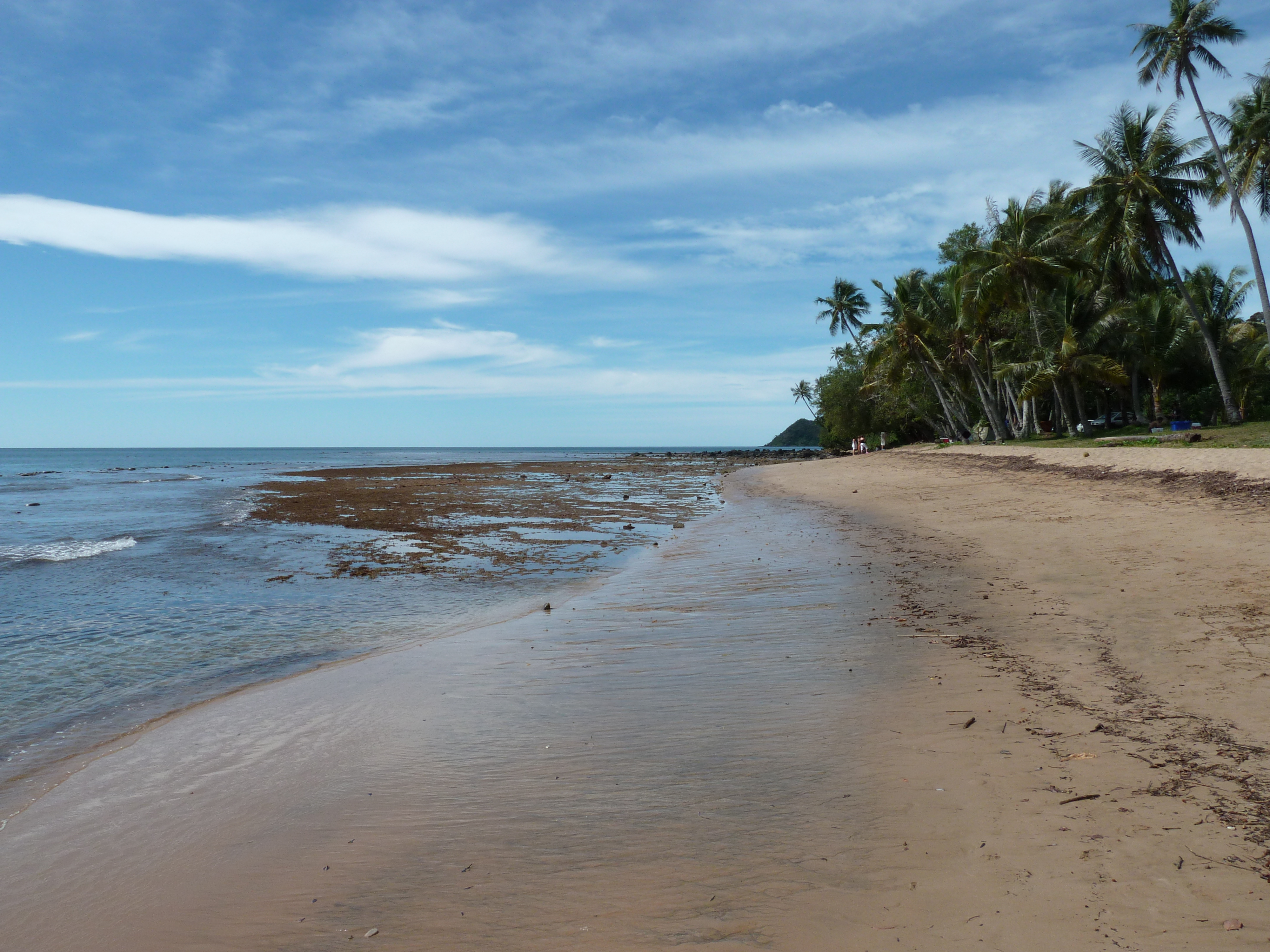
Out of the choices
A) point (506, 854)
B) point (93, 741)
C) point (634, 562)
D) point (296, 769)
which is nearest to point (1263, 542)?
point (634, 562)

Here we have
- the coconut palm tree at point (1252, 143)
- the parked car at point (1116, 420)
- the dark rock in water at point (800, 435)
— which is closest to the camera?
the coconut palm tree at point (1252, 143)

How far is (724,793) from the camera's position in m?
3.85

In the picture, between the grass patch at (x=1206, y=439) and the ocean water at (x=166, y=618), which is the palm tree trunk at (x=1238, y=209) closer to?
the grass patch at (x=1206, y=439)

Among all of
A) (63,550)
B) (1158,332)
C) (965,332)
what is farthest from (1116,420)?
(63,550)

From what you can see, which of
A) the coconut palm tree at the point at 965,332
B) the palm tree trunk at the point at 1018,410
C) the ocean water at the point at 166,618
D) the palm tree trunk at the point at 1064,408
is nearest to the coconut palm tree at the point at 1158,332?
the palm tree trunk at the point at 1064,408

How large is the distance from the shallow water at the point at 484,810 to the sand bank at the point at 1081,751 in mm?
379

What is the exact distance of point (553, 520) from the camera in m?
19.9

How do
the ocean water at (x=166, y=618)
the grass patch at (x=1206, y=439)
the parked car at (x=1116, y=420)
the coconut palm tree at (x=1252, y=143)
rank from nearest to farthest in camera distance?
1. the ocean water at (x=166, y=618)
2. the grass patch at (x=1206, y=439)
3. the coconut palm tree at (x=1252, y=143)
4. the parked car at (x=1116, y=420)

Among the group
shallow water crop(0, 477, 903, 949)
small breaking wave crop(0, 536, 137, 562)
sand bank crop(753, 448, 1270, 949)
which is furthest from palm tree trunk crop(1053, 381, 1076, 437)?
small breaking wave crop(0, 536, 137, 562)

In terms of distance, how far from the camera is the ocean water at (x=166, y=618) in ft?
19.6

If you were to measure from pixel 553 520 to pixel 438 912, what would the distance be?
16983 mm

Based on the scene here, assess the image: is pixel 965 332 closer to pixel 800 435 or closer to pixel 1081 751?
pixel 1081 751

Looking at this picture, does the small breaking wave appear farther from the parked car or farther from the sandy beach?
the parked car

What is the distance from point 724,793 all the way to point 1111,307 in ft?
126
